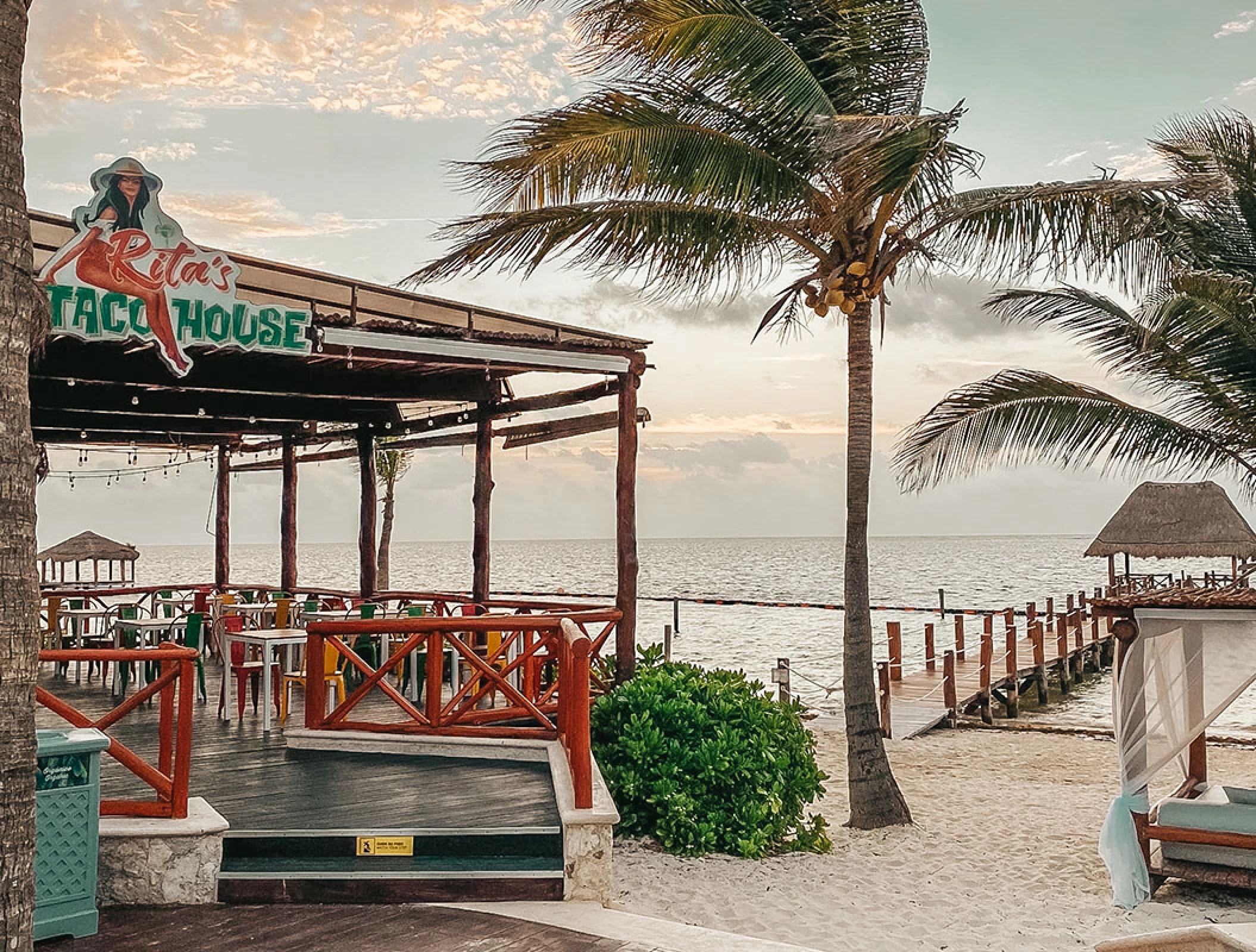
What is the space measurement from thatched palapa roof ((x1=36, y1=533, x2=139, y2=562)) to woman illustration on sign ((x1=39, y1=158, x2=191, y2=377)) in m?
10.5

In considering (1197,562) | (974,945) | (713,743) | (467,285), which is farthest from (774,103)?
(1197,562)

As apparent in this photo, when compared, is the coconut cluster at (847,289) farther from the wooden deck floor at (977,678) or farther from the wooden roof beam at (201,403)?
the wooden deck floor at (977,678)

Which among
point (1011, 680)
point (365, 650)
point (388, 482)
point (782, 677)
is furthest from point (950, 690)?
point (388, 482)

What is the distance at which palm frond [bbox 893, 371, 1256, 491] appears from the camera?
11.0 m

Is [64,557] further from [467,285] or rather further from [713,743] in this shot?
[713,743]

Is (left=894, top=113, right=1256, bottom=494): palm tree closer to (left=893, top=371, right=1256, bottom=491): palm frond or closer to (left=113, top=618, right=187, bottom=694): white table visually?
(left=893, top=371, right=1256, bottom=491): palm frond

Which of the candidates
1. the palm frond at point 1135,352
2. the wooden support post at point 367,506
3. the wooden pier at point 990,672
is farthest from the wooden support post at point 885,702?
the wooden support post at point 367,506

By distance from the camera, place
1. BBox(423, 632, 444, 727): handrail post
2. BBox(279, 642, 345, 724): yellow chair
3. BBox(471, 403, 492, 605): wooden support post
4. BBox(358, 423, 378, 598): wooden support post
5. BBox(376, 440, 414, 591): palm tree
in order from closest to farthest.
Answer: BBox(423, 632, 444, 727): handrail post, BBox(279, 642, 345, 724): yellow chair, BBox(471, 403, 492, 605): wooden support post, BBox(358, 423, 378, 598): wooden support post, BBox(376, 440, 414, 591): palm tree

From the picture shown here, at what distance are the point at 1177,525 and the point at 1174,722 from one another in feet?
47.3

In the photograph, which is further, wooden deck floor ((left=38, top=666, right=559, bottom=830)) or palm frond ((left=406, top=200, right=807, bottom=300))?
palm frond ((left=406, top=200, right=807, bottom=300))

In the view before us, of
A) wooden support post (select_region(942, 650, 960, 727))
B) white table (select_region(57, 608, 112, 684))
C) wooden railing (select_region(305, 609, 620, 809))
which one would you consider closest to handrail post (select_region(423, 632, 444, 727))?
wooden railing (select_region(305, 609, 620, 809))

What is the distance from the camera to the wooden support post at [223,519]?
56.4 ft

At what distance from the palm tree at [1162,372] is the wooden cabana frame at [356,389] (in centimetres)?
325

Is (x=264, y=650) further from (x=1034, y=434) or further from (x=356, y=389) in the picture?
(x=1034, y=434)
